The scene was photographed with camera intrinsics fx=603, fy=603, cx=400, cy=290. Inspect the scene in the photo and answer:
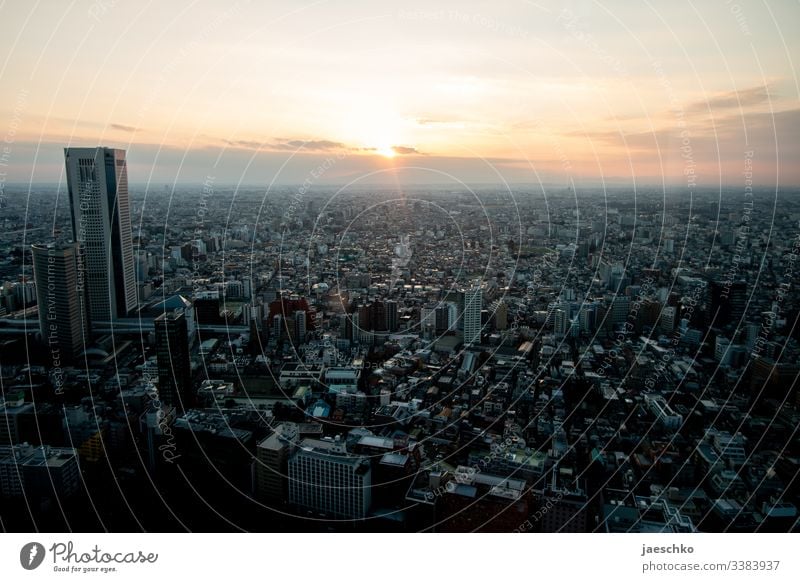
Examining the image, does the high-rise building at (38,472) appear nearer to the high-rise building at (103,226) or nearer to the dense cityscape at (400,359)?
the dense cityscape at (400,359)

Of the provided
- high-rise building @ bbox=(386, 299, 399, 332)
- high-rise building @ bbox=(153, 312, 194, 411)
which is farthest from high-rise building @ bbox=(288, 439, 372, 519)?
high-rise building @ bbox=(386, 299, 399, 332)

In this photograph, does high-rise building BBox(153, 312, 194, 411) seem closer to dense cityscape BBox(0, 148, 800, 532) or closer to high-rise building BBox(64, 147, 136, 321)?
dense cityscape BBox(0, 148, 800, 532)

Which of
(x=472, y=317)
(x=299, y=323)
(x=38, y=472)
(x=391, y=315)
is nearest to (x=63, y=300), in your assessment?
(x=299, y=323)

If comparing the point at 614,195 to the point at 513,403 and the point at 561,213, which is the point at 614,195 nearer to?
the point at 561,213

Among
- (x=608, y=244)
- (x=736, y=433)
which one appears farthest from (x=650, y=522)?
(x=608, y=244)

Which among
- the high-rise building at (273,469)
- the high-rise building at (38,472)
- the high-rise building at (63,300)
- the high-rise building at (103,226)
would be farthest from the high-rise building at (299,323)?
Result: the high-rise building at (38,472)
